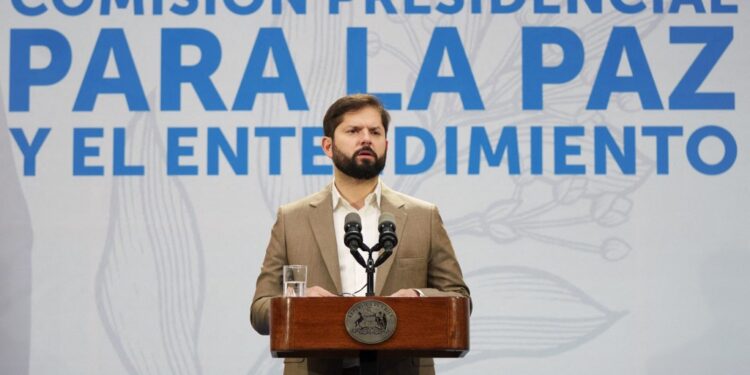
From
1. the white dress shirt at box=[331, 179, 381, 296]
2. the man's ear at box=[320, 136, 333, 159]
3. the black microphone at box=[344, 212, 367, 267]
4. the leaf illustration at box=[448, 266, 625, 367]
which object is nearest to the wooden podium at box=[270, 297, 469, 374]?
the black microphone at box=[344, 212, 367, 267]

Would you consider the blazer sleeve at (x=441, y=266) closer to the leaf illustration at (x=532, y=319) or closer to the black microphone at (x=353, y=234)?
the black microphone at (x=353, y=234)

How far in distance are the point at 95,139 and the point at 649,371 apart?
296 centimetres

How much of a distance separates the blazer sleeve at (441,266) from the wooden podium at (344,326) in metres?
0.66

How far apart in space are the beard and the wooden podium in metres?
0.77

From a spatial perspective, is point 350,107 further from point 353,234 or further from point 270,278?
point 353,234

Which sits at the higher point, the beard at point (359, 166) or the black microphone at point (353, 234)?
the beard at point (359, 166)

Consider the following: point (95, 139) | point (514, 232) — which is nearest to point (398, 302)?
point (514, 232)

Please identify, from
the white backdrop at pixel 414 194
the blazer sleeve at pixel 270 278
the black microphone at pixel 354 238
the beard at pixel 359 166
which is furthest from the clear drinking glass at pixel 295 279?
the white backdrop at pixel 414 194

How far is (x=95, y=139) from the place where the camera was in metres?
5.55

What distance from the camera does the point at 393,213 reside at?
11.8 ft

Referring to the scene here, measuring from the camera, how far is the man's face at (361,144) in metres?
3.58

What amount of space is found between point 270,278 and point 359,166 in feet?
1.51

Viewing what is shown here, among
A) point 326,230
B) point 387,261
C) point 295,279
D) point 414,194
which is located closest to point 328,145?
point 326,230

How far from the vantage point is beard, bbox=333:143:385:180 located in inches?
141
